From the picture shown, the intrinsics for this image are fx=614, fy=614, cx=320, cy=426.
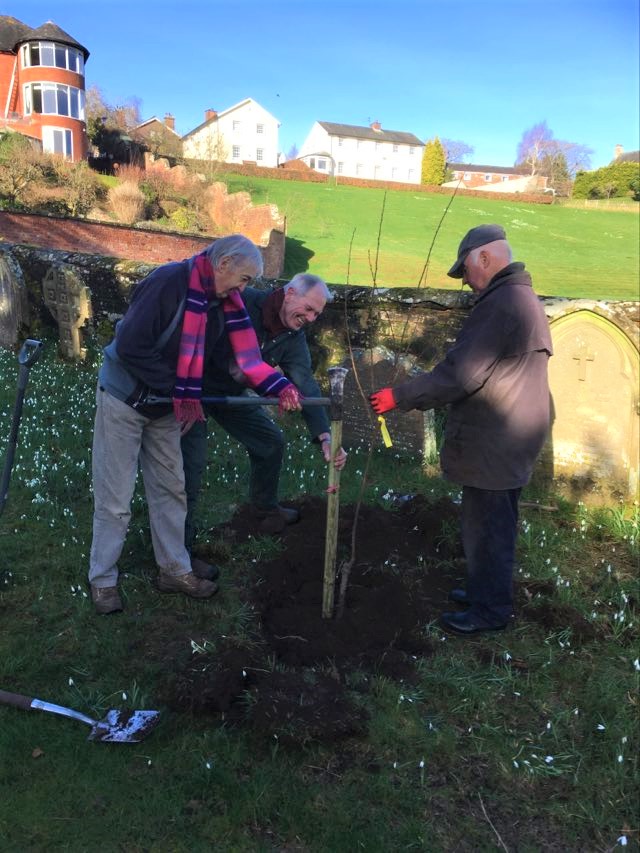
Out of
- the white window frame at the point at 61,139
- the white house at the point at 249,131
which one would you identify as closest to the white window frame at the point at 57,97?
the white window frame at the point at 61,139

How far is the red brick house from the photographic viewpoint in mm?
36469

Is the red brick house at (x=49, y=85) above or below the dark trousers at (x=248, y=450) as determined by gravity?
above

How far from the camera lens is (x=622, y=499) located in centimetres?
500

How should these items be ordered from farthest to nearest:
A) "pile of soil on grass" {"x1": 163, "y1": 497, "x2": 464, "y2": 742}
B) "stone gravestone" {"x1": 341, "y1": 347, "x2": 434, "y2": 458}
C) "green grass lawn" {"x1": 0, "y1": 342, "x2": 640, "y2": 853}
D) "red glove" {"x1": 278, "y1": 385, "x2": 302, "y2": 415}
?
"stone gravestone" {"x1": 341, "y1": 347, "x2": 434, "y2": 458}, "red glove" {"x1": 278, "y1": 385, "x2": 302, "y2": 415}, "pile of soil on grass" {"x1": 163, "y1": 497, "x2": 464, "y2": 742}, "green grass lawn" {"x1": 0, "y1": 342, "x2": 640, "y2": 853}

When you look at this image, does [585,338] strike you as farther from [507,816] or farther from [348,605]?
[507,816]

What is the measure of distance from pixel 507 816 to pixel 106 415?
2593 millimetres

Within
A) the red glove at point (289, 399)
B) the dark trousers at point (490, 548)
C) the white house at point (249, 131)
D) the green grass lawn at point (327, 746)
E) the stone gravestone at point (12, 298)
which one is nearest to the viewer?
the green grass lawn at point (327, 746)

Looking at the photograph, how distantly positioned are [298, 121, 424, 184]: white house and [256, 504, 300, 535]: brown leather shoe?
81.6 m

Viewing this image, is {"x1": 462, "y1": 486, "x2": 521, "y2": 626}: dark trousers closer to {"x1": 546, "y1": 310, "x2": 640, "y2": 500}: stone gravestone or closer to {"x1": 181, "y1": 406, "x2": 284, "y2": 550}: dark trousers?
{"x1": 181, "y1": 406, "x2": 284, "y2": 550}: dark trousers

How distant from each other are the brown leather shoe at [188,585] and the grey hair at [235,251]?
1847 mm

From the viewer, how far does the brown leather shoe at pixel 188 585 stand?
3684 mm

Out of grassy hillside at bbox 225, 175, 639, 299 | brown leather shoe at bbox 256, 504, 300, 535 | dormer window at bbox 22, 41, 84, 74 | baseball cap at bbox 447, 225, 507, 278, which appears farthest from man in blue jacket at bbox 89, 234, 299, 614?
dormer window at bbox 22, 41, 84, 74

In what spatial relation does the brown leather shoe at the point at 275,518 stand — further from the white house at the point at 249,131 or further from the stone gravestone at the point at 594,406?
the white house at the point at 249,131

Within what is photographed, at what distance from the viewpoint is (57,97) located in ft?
121
